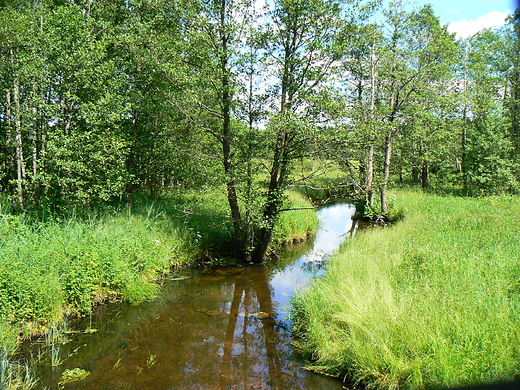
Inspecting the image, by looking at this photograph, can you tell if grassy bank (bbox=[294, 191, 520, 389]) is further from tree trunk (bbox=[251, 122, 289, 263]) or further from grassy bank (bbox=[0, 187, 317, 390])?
grassy bank (bbox=[0, 187, 317, 390])

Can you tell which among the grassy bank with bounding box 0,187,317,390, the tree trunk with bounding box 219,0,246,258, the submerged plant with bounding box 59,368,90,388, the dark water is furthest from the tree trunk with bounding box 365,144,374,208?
the submerged plant with bounding box 59,368,90,388

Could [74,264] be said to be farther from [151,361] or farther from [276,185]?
[276,185]

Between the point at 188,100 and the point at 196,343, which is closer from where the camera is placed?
the point at 196,343

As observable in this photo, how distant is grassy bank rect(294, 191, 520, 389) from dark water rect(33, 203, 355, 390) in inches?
25.9

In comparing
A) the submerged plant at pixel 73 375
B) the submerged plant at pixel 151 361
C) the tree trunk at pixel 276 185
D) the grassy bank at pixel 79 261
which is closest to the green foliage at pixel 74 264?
the grassy bank at pixel 79 261

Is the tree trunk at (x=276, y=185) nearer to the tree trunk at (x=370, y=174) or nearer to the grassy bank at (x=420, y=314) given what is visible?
the grassy bank at (x=420, y=314)

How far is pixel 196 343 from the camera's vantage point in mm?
6992

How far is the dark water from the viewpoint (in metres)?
5.69

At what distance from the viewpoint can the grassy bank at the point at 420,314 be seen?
4402 millimetres

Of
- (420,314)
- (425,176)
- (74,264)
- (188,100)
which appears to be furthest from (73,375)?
(425,176)

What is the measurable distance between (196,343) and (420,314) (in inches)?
158

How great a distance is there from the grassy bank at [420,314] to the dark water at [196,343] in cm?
66

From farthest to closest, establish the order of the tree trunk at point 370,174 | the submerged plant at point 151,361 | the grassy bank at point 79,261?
1. the tree trunk at point 370,174
2. the grassy bank at point 79,261
3. the submerged plant at point 151,361

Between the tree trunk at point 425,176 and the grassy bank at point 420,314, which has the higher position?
the tree trunk at point 425,176
